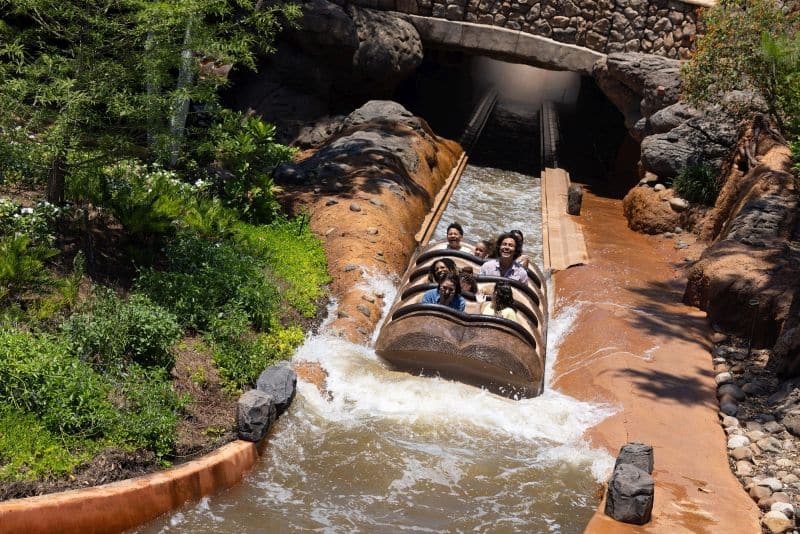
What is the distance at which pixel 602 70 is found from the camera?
734 inches

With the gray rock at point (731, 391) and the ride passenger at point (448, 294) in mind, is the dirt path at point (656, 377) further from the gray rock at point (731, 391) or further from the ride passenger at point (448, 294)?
the ride passenger at point (448, 294)

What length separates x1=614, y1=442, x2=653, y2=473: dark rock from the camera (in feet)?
24.7

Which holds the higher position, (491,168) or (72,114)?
(72,114)

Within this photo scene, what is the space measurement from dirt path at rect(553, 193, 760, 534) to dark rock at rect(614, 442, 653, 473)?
9.3 inches

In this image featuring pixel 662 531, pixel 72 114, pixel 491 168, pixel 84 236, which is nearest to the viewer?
pixel 662 531

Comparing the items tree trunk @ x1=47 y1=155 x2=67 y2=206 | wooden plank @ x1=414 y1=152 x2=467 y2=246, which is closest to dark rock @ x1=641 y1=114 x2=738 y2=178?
wooden plank @ x1=414 y1=152 x2=467 y2=246

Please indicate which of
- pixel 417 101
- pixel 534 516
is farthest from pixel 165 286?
pixel 417 101

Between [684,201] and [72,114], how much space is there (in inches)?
432

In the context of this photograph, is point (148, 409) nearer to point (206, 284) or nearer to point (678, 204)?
point (206, 284)

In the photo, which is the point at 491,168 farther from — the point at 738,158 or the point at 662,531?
the point at 662,531

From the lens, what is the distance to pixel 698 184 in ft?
51.6

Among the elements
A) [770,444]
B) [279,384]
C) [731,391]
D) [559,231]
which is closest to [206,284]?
[279,384]

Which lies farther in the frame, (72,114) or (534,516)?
(72,114)

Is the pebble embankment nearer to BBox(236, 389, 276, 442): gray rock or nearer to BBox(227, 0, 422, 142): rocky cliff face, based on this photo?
BBox(236, 389, 276, 442): gray rock
